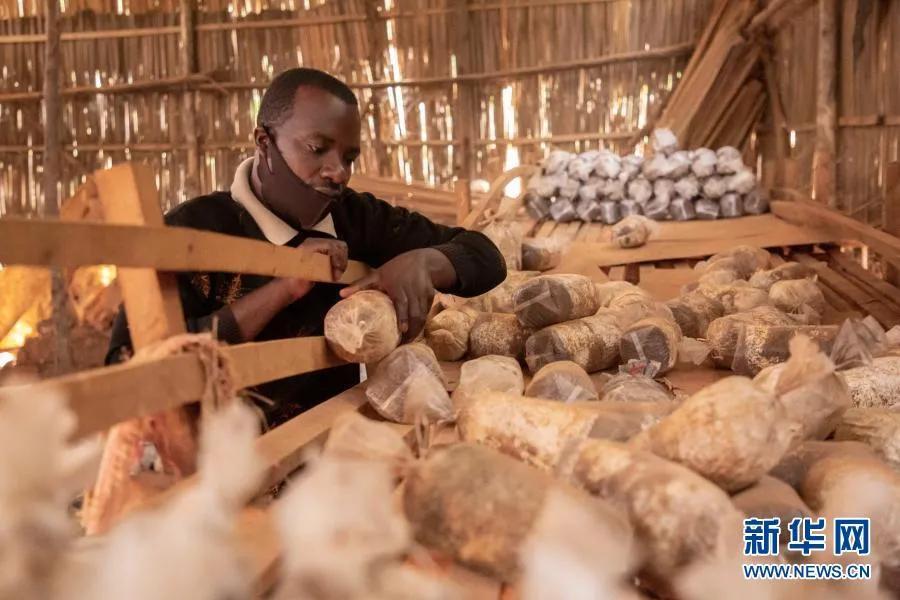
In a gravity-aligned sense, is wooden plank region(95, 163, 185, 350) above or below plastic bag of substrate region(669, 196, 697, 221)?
above

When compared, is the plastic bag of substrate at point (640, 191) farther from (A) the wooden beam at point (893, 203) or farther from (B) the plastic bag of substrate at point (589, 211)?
(A) the wooden beam at point (893, 203)

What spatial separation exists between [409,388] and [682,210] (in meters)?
5.23

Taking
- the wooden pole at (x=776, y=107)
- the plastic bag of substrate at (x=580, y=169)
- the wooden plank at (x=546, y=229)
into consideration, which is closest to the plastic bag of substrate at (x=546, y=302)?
the wooden plank at (x=546, y=229)

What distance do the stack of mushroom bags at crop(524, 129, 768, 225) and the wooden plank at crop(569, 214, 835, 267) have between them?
550 millimetres

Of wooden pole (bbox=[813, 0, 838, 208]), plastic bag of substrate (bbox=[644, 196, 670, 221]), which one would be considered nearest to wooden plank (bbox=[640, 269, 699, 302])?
plastic bag of substrate (bbox=[644, 196, 670, 221])

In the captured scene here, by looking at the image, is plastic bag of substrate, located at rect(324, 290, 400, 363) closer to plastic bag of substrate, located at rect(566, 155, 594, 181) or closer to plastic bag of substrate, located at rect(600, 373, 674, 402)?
plastic bag of substrate, located at rect(600, 373, 674, 402)

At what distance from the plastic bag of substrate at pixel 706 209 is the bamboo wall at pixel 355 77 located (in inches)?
105

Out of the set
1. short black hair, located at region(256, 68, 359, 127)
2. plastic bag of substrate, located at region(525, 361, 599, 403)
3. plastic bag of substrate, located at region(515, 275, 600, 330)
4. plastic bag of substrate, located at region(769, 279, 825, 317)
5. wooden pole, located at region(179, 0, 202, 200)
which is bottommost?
plastic bag of substrate, located at region(769, 279, 825, 317)

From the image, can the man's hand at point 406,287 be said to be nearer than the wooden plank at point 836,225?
Yes

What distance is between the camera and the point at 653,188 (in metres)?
6.98

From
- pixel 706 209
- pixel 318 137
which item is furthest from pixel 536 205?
pixel 318 137

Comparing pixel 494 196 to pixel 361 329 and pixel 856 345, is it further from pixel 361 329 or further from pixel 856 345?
pixel 361 329

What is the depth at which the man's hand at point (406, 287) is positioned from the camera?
233cm

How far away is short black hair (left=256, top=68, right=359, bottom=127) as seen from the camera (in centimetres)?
252
